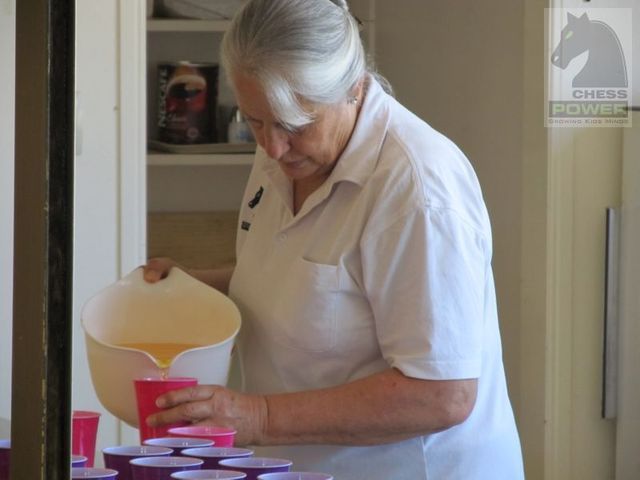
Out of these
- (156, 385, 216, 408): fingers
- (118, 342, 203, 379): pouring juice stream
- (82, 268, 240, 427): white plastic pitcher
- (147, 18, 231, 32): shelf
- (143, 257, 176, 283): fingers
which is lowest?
(156, 385, 216, 408): fingers

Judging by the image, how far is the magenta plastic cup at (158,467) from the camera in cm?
101

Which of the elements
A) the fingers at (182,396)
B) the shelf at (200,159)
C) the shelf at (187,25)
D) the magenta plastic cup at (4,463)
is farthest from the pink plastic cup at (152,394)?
the shelf at (187,25)

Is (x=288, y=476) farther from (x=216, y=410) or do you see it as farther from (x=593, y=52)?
(x=593, y=52)

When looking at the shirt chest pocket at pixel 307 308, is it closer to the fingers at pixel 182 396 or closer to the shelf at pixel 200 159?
the fingers at pixel 182 396

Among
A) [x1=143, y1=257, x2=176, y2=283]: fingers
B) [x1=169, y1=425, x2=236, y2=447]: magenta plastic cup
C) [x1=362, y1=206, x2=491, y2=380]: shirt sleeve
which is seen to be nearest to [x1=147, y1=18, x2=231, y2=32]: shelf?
[x1=143, y1=257, x2=176, y2=283]: fingers

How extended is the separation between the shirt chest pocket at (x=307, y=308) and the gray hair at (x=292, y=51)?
0.64 ft

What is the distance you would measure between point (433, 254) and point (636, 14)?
5.34ft

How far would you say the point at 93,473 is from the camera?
39.6 inches

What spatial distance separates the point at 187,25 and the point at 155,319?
1661mm

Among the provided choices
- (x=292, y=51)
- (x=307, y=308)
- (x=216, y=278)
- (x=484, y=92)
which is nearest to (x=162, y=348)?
(x=216, y=278)

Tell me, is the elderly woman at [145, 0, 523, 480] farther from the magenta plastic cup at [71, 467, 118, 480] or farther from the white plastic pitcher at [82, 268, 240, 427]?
the magenta plastic cup at [71, 467, 118, 480]

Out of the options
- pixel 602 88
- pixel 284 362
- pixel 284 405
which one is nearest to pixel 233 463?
pixel 284 405

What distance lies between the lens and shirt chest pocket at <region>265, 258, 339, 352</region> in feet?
4.83

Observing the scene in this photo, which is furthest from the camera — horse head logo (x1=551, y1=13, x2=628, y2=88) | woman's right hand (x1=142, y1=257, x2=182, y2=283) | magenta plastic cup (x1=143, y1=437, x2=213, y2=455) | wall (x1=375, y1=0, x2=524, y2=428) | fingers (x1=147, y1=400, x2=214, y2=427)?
wall (x1=375, y1=0, x2=524, y2=428)
